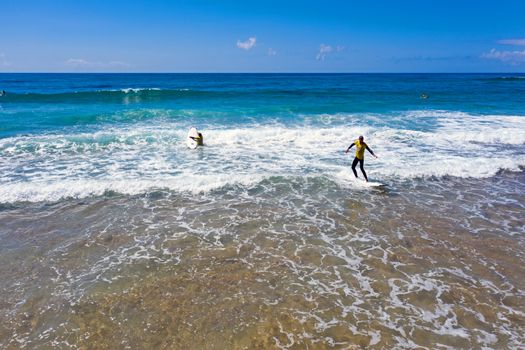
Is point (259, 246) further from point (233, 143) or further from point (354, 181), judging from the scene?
point (233, 143)

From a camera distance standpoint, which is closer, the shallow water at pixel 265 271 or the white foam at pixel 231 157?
the shallow water at pixel 265 271

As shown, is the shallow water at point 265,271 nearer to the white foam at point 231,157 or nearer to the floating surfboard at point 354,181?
the floating surfboard at point 354,181

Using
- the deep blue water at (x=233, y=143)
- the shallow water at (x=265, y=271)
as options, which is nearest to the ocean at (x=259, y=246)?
the shallow water at (x=265, y=271)

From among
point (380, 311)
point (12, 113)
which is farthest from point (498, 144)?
point (12, 113)

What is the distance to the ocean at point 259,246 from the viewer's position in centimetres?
589

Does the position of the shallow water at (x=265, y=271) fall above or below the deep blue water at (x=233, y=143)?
below

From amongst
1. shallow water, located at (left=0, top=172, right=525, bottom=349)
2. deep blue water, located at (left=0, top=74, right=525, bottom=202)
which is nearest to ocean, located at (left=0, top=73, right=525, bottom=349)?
shallow water, located at (left=0, top=172, right=525, bottom=349)

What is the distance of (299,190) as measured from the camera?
12.1 metres

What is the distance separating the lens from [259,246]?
8.46 m

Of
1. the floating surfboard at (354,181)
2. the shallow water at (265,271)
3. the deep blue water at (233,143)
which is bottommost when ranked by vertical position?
the shallow water at (265,271)

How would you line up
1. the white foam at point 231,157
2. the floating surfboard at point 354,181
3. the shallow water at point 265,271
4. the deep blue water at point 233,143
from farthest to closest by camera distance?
1. the deep blue water at point 233,143
2. the white foam at point 231,157
3. the floating surfboard at point 354,181
4. the shallow water at point 265,271

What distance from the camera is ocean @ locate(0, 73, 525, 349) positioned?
232 inches

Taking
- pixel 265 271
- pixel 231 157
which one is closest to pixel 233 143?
pixel 231 157

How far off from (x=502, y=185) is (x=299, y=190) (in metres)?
7.28
